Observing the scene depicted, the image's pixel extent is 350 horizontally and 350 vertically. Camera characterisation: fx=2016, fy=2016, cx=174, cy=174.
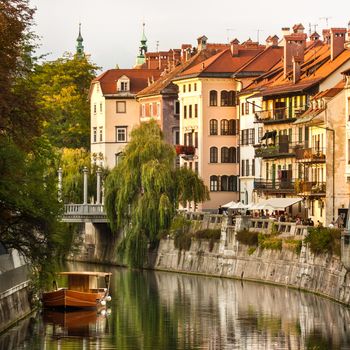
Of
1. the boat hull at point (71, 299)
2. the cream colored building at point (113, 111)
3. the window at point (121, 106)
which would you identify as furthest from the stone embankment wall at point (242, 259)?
the window at point (121, 106)

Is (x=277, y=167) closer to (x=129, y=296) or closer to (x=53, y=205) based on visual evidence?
(x=129, y=296)

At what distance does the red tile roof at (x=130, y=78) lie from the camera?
15738 centimetres

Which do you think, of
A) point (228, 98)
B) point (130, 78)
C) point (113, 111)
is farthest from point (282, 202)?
point (130, 78)

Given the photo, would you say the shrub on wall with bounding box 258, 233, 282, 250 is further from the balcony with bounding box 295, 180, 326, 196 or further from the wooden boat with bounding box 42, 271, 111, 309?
the wooden boat with bounding box 42, 271, 111, 309

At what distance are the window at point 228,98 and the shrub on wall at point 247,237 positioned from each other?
3355 centimetres

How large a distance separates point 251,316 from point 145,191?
1223 inches

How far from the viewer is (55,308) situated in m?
86.8

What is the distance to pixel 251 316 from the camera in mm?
82000

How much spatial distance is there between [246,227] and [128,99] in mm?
54676

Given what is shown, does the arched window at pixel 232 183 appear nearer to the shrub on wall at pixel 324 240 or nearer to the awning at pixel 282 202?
the awning at pixel 282 202

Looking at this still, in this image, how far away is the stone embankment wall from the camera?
87625mm

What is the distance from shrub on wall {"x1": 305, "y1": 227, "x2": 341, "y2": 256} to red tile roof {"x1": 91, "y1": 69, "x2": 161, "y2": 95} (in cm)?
6706

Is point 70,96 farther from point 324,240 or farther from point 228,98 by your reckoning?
point 324,240

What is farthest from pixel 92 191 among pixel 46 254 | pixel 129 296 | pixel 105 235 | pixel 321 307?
pixel 46 254
